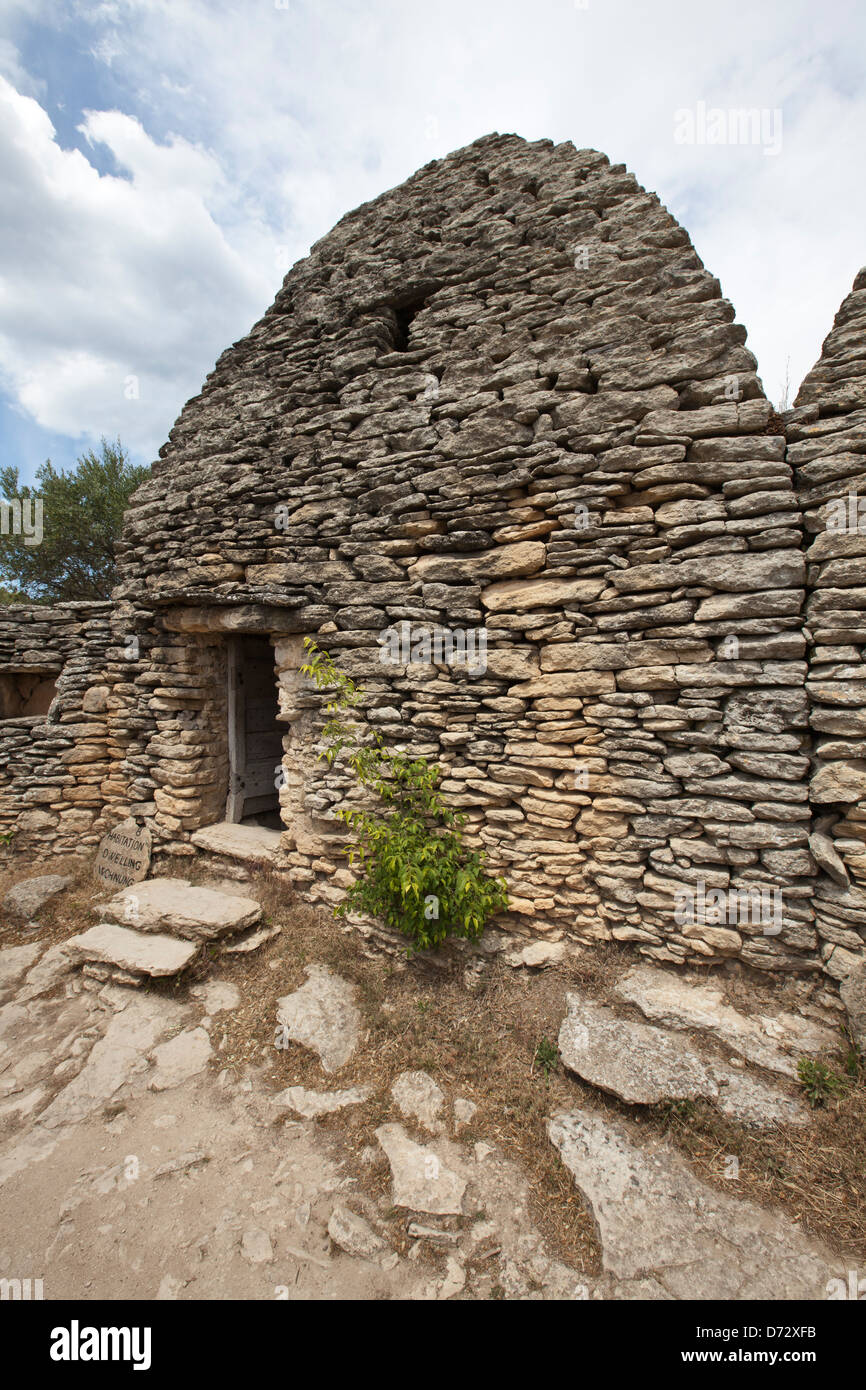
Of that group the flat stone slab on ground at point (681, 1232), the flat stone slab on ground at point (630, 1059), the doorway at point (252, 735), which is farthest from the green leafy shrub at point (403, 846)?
the doorway at point (252, 735)

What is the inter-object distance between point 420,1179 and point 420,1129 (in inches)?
10.3

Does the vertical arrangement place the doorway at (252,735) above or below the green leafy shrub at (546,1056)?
above

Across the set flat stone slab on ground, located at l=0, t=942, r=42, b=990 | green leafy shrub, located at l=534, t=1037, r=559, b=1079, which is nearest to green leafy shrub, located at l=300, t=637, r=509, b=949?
green leafy shrub, located at l=534, t=1037, r=559, b=1079

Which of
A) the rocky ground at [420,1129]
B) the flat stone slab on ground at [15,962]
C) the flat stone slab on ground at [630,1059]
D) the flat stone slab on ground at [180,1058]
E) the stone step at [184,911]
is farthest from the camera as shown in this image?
the stone step at [184,911]

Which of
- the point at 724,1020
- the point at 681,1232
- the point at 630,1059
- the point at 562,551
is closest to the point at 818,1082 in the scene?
the point at 724,1020

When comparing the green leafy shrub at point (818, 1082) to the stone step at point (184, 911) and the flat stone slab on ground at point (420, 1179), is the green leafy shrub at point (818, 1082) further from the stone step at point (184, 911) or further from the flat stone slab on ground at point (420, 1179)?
the stone step at point (184, 911)

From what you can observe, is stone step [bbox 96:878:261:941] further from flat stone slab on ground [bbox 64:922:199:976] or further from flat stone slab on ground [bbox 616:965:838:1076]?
flat stone slab on ground [bbox 616:965:838:1076]

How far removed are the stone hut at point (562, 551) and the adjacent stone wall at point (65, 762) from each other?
1651 millimetres

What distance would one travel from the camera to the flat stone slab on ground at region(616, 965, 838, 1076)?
114 inches

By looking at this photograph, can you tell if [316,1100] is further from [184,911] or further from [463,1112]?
[184,911]

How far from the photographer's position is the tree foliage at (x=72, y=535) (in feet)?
40.9

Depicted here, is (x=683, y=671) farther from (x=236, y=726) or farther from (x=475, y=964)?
(x=236, y=726)

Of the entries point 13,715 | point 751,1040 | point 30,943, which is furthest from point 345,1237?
point 13,715

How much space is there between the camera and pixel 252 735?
6.52 meters
